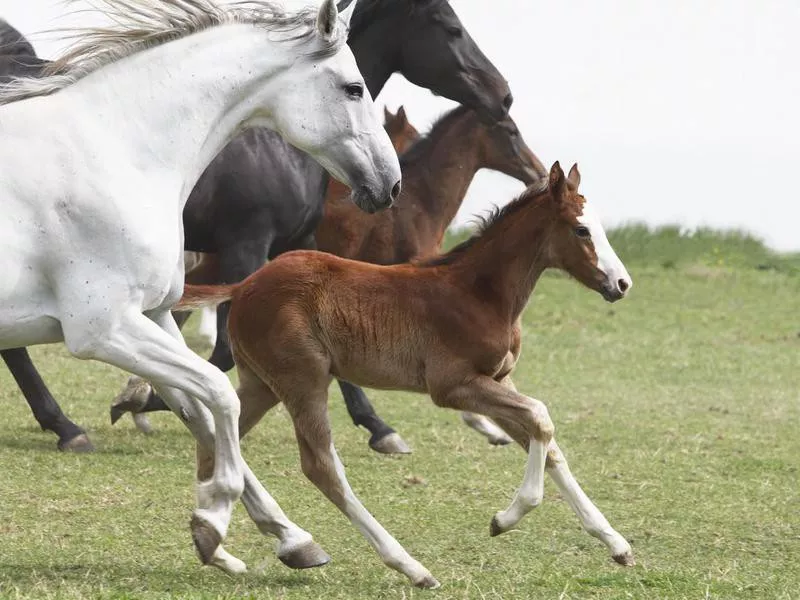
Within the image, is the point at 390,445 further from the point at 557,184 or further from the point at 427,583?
the point at 427,583

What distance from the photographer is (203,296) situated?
5.78 m

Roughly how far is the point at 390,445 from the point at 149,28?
3684 mm

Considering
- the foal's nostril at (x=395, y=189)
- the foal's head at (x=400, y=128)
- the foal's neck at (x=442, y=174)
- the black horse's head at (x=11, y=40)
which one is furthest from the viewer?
the foal's head at (x=400, y=128)

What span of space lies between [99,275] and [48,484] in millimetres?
2341

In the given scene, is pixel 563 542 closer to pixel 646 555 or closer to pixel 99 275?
pixel 646 555

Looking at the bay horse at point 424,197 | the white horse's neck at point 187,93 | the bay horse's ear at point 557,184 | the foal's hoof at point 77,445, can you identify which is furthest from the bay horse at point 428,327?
the bay horse at point 424,197

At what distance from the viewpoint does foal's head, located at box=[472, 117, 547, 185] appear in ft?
29.5

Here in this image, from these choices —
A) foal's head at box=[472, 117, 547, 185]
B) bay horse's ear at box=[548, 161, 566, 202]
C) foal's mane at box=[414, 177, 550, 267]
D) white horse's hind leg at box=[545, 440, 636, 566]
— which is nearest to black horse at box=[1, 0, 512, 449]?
foal's head at box=[472, 117, 547, 185]

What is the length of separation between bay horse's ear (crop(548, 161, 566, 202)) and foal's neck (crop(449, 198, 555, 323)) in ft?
0.25

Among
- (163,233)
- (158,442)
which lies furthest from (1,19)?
(163,233)

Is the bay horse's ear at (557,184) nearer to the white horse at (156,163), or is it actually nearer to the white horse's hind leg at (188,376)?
the white horse at (156,163)

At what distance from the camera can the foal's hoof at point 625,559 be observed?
17.6 ft

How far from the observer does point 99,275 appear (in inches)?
181

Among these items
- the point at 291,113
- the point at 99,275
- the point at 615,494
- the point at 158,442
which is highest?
the point at 291,113
